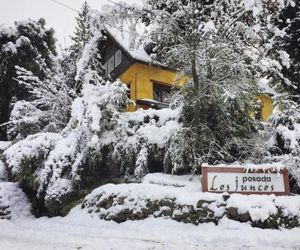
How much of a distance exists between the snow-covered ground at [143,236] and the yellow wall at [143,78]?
934 cm

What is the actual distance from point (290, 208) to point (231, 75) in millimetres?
3857

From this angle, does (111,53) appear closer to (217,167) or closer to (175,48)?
(175,48)

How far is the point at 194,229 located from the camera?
6.07 meters

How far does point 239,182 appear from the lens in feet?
21.8

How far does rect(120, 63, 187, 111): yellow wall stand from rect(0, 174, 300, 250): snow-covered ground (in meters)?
9.34

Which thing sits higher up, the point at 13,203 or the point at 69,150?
the point at 69,150

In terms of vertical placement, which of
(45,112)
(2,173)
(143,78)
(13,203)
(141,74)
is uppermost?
(141,74)

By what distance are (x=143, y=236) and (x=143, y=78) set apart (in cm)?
1161

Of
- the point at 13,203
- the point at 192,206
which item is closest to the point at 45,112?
the point at 13,203

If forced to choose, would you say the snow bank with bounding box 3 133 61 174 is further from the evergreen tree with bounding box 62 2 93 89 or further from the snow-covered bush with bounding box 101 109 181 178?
the evergreen tree with bounding box 62 2 93 89

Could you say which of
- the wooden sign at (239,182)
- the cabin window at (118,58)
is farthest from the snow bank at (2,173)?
the cabin window at (118,58)

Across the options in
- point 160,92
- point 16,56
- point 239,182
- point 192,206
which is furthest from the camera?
point 16,56

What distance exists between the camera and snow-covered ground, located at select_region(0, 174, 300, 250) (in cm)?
512

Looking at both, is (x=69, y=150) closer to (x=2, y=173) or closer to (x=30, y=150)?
(x=30, y=150)
